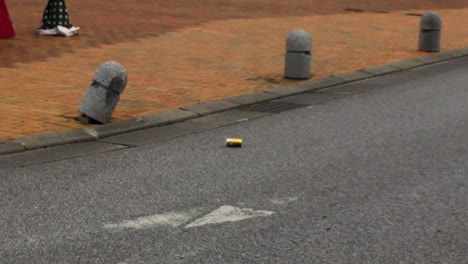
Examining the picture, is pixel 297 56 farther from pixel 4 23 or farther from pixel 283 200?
pixel 283 200

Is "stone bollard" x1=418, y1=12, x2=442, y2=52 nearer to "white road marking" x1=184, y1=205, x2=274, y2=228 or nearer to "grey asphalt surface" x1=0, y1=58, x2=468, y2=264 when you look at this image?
"grey asphalt surface" x1=0, y1=58, x2=468, y2=264

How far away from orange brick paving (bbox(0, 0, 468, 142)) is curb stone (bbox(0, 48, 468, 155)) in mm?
212

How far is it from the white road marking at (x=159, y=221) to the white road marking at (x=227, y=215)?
10 cm

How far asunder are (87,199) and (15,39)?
29.7 ft

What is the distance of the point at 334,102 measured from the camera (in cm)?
1088

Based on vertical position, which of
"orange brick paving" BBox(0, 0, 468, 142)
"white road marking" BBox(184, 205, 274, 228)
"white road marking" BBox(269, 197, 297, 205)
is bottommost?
"orange brick paving" BBox(0, 0, 468, 142)

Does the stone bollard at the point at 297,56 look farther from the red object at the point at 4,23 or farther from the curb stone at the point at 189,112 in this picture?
the red object at the point at 4,23

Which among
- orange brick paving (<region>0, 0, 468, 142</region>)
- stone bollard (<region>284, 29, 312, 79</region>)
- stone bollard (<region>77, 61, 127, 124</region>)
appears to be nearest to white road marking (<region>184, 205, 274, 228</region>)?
orange brick paving (<region>0, 0, 468, 142</region>)

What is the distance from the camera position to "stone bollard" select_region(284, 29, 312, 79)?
12.1m

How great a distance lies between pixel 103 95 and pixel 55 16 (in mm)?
7084

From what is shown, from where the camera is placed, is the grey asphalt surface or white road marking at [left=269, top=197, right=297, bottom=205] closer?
the grey asphalt surface

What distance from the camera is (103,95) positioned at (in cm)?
887

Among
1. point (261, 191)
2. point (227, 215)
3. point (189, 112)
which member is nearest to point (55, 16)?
point (189, 112)

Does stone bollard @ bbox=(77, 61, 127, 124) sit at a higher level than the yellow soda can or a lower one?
higher
